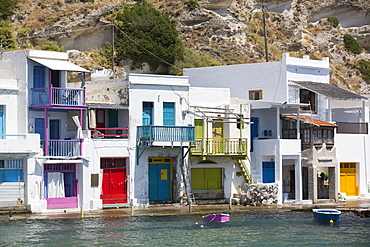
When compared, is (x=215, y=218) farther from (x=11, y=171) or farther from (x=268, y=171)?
(x=11, y=171)

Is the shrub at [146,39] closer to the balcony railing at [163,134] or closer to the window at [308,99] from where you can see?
the window at [308,99]

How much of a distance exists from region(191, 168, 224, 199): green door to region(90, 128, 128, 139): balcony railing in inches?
197

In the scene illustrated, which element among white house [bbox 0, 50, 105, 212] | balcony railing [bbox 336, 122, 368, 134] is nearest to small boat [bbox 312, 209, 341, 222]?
white house [bbox 0, 50, 105, 212]

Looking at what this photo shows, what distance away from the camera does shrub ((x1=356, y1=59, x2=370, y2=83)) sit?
8671cm

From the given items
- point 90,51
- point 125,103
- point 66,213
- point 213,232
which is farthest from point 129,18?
point 213,232

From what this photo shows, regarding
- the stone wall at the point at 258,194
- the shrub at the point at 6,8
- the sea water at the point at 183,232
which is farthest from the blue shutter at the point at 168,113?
the shrub at the point at 6,8

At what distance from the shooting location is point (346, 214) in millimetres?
43500

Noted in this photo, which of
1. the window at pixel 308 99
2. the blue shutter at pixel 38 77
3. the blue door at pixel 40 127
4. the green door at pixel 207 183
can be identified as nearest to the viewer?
the blue door at pixel 40 127

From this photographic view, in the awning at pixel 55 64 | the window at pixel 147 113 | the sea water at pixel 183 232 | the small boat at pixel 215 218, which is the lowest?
the sea water at pixel 183 232

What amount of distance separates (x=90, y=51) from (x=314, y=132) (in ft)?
102

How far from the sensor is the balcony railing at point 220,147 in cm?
4541

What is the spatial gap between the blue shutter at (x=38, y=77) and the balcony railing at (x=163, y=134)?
232 inches

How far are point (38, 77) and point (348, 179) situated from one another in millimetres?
22578

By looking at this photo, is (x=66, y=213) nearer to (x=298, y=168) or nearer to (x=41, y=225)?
(x=41, y=225)
